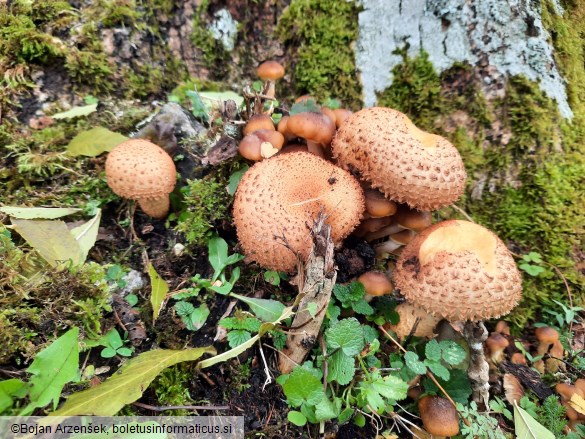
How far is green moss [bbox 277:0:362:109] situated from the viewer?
12.6 ft

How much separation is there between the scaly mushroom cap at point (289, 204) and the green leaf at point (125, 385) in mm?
698

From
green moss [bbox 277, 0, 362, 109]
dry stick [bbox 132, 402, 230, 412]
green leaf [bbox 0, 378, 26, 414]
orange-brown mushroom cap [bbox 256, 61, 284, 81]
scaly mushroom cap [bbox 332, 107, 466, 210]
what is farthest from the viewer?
green moss [bbox 277, 0, 362, 109]

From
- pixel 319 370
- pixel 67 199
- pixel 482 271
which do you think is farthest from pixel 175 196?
pixel 482 271

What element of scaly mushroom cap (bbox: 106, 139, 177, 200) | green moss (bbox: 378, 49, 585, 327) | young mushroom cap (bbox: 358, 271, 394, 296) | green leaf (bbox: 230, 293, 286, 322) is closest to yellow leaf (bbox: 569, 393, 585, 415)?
green moss (bbox: 378, 49, 585, 327)

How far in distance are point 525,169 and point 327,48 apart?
214 cm

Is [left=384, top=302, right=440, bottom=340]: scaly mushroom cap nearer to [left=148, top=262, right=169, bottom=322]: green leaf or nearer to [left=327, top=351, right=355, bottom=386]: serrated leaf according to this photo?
[left=327, top=351, right=355, bottom=386]: serrated leaf

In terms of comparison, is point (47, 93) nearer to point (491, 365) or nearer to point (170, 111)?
point (170, 111)

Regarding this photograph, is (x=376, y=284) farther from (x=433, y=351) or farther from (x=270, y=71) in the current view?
(x=270, y=71)

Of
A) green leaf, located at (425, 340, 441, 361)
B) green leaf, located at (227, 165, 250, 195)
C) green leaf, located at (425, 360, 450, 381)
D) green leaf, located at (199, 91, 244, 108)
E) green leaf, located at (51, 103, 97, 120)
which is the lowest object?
green leaf, located at (425, 360, 450, 381)

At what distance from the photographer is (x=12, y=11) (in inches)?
134

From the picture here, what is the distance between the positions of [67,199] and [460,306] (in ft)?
9.51

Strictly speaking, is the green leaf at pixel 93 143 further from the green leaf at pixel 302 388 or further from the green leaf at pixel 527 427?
the green leaf at pixel 527 427

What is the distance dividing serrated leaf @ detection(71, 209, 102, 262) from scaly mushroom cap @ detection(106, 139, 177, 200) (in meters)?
0.29

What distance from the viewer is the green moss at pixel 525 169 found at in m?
3.29
